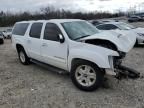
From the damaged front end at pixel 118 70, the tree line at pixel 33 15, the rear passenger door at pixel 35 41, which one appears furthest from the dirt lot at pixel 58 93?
the tree line at pixel 33 15

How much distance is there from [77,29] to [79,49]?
1001 mm

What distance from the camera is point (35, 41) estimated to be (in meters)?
7.02

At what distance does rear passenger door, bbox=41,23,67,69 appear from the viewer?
19.0 ft

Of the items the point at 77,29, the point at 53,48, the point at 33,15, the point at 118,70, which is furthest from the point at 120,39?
the point at 33,15

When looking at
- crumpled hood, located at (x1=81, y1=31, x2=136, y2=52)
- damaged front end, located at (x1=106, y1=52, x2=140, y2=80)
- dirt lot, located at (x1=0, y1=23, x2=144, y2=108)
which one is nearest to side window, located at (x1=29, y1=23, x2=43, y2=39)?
dirt lot, located at (x1=0, y1=23, x2=144, y2=108)

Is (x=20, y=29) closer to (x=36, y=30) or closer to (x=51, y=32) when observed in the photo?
(x=36, y=30)

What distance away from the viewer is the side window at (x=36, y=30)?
693cm

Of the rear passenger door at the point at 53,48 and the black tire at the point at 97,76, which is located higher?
the rear passenger door at the point at 53,48

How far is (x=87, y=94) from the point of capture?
507 cm

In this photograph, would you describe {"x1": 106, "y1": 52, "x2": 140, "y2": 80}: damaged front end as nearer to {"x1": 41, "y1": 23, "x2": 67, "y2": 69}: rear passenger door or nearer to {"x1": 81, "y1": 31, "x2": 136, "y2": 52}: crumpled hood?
{"x1": 81, "y1": 31, "x2": 136, "y2": 52}: crumpled hood

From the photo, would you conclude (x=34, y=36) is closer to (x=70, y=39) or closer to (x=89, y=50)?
(x=70, y=39)

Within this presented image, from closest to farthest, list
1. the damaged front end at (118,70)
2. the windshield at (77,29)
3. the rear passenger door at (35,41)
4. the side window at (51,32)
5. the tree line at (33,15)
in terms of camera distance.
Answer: the damaged front end at (118,70)
the windshield at (77,29)
the side window at (51,32)
the rear passenger door at (35,41)
the tree line at (33,15)

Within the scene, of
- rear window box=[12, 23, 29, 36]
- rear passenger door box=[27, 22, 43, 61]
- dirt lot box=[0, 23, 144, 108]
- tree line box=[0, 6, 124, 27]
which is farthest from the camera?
tree line box=[0, 6, 124, 27]

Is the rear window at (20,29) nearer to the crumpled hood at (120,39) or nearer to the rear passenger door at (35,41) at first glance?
the rear passenger door at (35,41)
